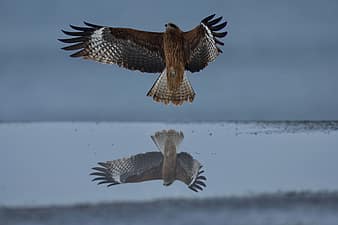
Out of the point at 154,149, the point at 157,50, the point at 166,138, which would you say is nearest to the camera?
the point at 154,149

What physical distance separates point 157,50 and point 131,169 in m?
0.82

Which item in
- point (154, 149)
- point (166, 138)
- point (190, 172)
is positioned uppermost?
point (166, 138)

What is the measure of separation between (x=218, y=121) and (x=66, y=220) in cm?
150

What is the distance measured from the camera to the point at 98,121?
2.60 metres

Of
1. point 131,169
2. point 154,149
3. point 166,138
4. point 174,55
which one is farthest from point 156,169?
point 174,55

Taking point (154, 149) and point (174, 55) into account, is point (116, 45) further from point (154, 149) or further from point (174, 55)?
point (154, 149)

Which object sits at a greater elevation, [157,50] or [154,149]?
[157,50]

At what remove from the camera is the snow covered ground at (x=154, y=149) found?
55.2 inches

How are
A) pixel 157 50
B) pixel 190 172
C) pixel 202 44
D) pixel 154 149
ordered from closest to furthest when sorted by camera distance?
pixel 190 172, pixel 154 149, pixel 202 44, pixel 157 50

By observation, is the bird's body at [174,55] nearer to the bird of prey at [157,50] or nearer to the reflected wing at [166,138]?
the bird of prey at [157,50]

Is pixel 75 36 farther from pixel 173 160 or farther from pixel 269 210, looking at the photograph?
pixel 269 210

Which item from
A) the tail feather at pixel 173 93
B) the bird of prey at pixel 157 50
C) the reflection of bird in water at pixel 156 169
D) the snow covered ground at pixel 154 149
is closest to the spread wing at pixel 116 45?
the bird of prey at pixel 157 50

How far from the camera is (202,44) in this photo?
2.27m

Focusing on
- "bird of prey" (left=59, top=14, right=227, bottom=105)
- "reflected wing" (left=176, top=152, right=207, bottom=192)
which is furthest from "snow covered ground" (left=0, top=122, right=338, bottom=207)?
"bird of prey" (left=59, top=14, right=227, bottom=105)
